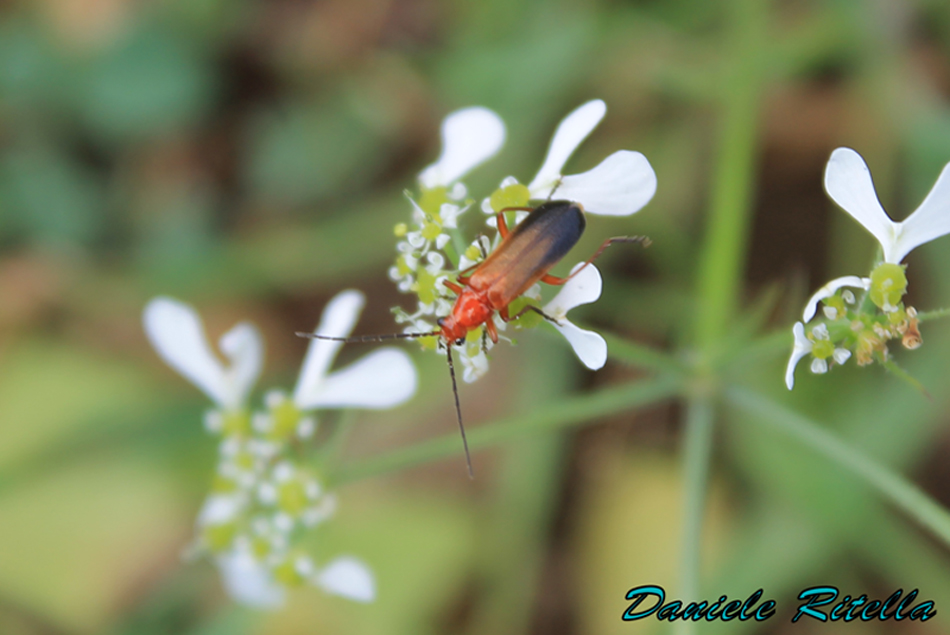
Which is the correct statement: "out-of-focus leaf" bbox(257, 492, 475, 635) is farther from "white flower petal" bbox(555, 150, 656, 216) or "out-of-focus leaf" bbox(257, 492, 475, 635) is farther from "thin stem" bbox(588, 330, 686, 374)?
"white flower petal" bbox(555, 150, 656, 216)

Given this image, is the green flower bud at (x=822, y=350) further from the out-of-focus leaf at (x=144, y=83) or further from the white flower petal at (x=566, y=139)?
the out-of-focus leaf at (x=144, y=83)

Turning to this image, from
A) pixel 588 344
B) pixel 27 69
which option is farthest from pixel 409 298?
pixel 588 344

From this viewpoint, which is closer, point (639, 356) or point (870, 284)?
point (870, 284)

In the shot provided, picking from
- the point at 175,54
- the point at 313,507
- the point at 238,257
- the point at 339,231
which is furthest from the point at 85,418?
the point at 313,507

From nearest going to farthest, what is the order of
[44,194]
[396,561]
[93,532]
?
[396,561]
[93,532]
[44,194]

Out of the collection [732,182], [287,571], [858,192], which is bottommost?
[287,571]

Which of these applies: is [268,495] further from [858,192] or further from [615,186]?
[858,192]

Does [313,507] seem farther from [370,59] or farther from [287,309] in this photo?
[370,59]
